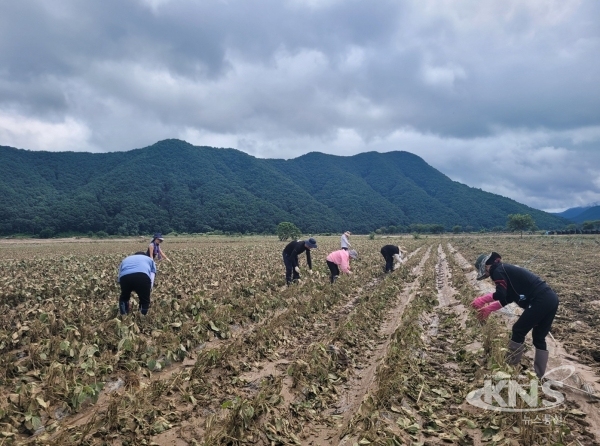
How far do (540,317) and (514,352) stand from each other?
2.52 feet

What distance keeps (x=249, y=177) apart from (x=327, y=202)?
3841 centimetres

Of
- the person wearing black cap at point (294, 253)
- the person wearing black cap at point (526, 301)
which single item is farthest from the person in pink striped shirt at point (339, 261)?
the person wearing black cap at point (526, 301)

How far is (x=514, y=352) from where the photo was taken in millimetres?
5473

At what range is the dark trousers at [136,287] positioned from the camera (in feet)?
23.6

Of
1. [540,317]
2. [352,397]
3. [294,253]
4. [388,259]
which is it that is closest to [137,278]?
[352,397]

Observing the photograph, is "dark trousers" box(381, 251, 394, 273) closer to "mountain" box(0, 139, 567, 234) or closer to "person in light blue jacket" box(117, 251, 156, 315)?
"person in light blue jacket" box(117, 251, 156, 315)

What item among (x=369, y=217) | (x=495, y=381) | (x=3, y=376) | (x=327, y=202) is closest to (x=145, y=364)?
(x=3, y=376)

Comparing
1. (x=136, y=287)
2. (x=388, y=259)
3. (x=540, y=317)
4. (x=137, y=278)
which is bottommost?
(x=388, y=259)

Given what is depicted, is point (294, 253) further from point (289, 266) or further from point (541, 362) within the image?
point (541, 362)

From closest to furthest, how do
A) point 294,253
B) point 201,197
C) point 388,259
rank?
point 294,253 < point 388,259 < point 201,197

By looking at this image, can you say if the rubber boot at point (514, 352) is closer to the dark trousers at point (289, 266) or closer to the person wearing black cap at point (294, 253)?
the person wearing black cap at point (294, 253)

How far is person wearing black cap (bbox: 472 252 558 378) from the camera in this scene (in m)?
5.11

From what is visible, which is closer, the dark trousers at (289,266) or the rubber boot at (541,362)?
the rubber boot at (541,362)

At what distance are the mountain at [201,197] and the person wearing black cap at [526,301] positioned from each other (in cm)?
9327
